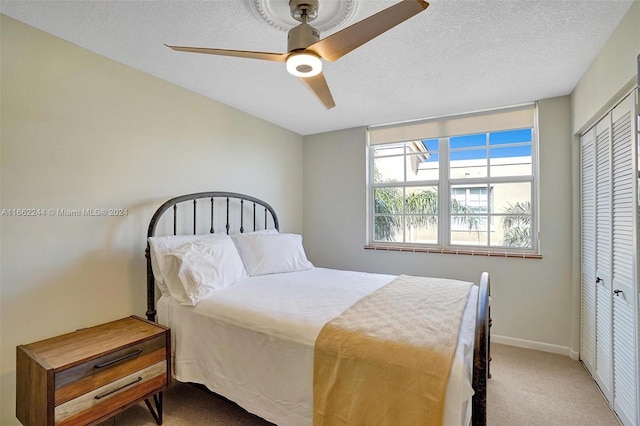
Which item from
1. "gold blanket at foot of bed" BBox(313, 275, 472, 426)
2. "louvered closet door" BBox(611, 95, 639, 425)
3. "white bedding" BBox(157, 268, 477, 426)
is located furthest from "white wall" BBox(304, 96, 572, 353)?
"gold blanket at foot of bed" BBox(313, 275, 472, 426)

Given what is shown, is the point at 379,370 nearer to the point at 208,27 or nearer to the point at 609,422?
the point at 609,422

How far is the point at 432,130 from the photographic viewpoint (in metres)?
3.51

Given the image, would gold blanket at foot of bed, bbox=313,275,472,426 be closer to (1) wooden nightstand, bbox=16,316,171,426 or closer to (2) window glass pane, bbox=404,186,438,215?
(1) wooden nightstand, bbox=16,316,171,426

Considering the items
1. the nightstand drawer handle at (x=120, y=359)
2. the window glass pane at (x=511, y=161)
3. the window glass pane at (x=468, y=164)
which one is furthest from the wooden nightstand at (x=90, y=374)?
the window glass pane at (x=511, y=161)

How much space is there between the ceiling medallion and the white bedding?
170 cm

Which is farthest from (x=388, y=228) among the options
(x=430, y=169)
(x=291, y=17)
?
(x=291, y=17)

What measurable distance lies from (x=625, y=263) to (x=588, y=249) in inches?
29.6

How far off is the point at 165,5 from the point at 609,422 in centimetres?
371

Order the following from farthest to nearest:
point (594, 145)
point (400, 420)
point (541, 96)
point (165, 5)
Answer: point (541, 96) → point (594, 145) → point (165, 5) → point (400, 420)

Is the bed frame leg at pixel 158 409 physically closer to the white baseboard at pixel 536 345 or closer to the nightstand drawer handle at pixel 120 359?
the nightstand drawer handle at pixel 120 359

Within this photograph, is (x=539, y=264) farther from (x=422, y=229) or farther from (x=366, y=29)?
(x=366, y=29)

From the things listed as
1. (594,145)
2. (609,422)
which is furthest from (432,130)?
(609,422)

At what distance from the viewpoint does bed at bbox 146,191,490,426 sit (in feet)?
4.21

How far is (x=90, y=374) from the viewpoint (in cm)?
157
